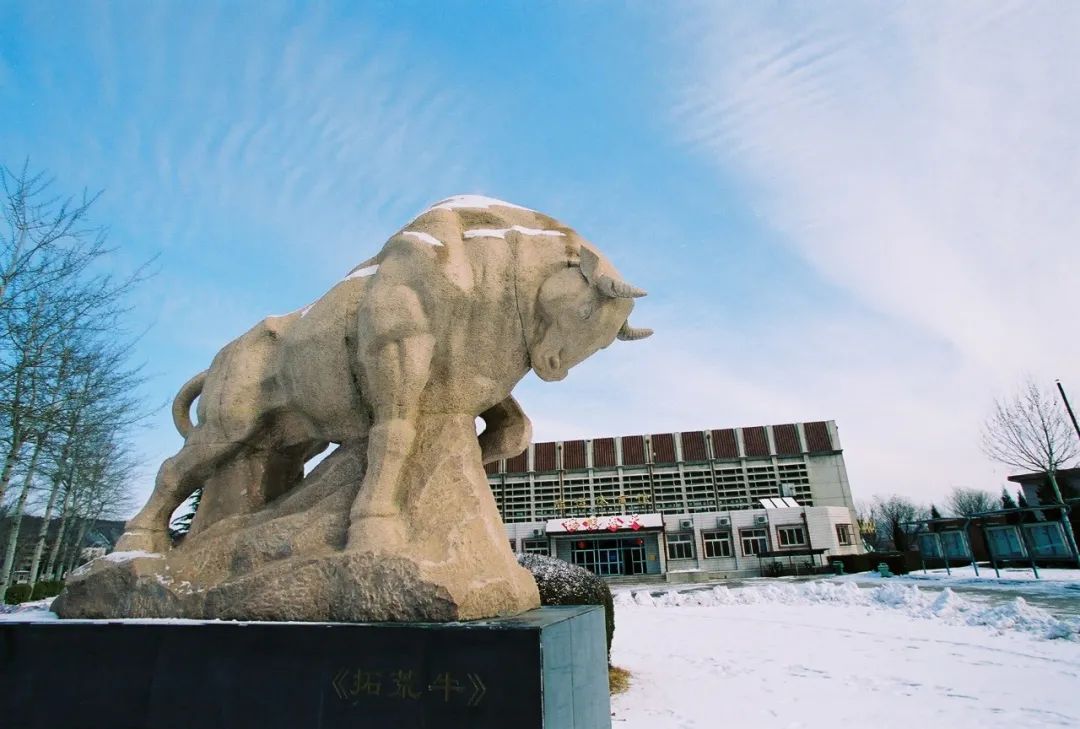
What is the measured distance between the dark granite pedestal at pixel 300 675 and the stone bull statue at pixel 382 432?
28 centimetres

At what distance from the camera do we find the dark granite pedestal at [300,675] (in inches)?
82.0

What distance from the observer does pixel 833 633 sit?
948 centimetres

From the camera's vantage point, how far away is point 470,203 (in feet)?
11.6

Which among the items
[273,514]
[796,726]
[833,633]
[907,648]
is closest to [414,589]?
[273,514]

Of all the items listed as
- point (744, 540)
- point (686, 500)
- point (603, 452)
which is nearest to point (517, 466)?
point (603, 452)

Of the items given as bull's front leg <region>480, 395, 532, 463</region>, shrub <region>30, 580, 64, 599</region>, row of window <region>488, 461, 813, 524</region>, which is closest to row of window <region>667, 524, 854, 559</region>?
row of window <region>488, 461, 813, 524</region>

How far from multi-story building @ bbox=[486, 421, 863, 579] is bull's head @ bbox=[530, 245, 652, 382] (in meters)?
30.5

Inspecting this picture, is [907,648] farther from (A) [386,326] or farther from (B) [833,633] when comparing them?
(A) [386,326]

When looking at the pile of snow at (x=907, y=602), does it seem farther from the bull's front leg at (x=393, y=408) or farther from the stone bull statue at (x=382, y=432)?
the bull's front leg at (x=393, y=408)

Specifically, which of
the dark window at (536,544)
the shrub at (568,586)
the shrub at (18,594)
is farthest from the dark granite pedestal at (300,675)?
the dark window at (536,544)

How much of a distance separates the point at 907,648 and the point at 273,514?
855cm

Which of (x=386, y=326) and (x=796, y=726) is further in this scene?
(x=796, y=726)

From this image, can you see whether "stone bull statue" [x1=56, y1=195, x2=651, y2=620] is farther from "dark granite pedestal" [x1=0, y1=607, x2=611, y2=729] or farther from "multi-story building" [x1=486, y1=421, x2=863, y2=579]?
"multi-story building" [x1=486, y1=421, x2=863, y2=579]

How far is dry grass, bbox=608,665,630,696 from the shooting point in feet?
21.9
